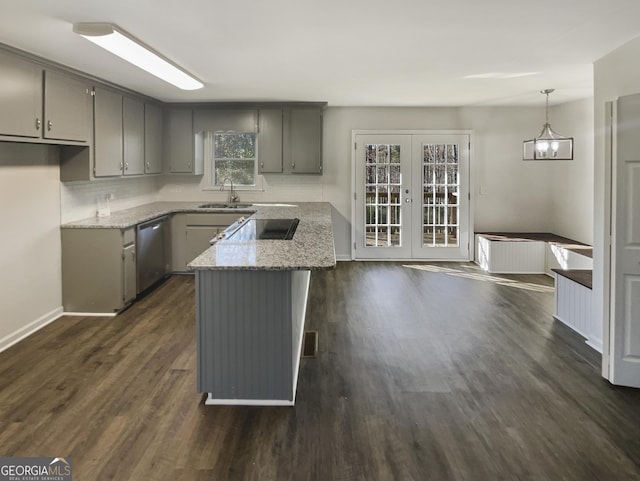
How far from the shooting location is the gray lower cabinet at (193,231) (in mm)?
6289

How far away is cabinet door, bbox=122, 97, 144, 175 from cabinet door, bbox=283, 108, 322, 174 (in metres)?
1.93

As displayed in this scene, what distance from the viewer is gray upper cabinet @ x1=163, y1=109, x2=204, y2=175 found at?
6.78 meters

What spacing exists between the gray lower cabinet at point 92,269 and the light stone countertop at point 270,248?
11 cm

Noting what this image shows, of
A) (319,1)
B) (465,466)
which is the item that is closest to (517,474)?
(465,466)

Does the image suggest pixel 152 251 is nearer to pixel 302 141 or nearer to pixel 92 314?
pixel 92 314

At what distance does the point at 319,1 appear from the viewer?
2.75 m

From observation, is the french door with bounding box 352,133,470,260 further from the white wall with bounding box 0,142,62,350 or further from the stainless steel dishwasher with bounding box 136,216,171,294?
the white wall with bounding box 0,142,62,350

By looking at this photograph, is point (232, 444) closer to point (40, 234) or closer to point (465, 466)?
point (465, 466)

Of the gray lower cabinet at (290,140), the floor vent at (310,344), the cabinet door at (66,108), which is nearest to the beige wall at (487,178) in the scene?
the gray lower cabinet at (290,140)

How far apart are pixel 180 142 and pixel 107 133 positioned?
180 centimetres

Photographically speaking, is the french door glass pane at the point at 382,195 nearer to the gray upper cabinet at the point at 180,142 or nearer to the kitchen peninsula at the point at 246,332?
the gray upper cabinet at the point at 180,142

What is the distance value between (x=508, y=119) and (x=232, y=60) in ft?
15.7

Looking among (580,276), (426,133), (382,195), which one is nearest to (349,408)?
(580,276)

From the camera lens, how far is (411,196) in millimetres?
7395
